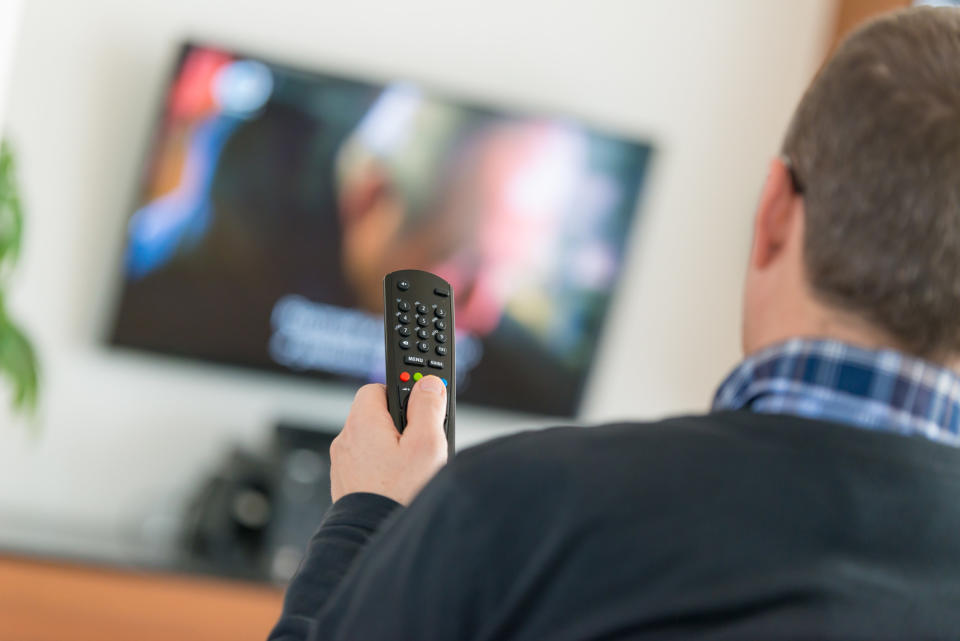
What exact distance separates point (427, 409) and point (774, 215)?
0.28 meters

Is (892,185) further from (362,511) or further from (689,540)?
(362,511)

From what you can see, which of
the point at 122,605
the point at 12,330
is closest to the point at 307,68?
the point at 12,330

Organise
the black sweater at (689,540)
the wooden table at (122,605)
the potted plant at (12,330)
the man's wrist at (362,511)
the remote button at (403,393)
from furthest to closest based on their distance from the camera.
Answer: the wooden table at (122,605), the potted plant at (12,330), the remote button at (403,393), the man's wrist at (362,511), the black sweater at (689,540)

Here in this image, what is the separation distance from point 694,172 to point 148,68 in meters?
1.40

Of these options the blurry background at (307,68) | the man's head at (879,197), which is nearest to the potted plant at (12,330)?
the blurry background at (307,68)

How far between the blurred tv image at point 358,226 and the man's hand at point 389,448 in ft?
5.96

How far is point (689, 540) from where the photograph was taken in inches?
20.6

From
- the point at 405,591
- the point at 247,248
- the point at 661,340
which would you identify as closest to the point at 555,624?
the point at 405,591

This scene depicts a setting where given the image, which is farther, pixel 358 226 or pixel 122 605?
pixel 358 226

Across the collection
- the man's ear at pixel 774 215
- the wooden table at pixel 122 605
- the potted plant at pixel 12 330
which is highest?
the man's ear at pixel 774 215

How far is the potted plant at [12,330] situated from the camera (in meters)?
2.07

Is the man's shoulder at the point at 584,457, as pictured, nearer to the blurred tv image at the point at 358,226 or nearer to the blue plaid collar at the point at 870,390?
the blue plaid collar at the point at 870,390

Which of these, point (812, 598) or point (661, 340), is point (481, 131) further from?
point (812, 598)

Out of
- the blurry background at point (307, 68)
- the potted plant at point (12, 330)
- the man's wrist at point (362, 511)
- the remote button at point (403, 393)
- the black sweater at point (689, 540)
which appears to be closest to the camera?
the black sweater at point (689, 540)
